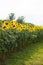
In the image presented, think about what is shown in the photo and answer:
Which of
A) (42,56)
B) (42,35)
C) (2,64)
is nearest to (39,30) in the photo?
(42,35)

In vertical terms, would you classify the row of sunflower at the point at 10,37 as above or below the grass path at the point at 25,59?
above

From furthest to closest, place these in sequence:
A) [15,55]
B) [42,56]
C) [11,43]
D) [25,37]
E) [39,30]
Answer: [39,30] < [25,37] < [42,56] < [15,55] < [11,43]

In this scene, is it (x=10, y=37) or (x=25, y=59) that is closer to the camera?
(x=10, y=37)

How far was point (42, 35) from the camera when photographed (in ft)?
48.1

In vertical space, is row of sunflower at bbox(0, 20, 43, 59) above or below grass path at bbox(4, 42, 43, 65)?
above

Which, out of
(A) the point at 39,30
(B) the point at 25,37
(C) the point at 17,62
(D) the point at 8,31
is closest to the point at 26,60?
(C) the point at 17,62

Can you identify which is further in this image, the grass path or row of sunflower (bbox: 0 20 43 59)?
the grass path

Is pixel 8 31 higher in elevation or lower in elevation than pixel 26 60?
higher

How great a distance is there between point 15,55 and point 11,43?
0.93 meters

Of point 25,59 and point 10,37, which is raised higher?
point 10,37

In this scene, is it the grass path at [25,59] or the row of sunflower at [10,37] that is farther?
the grass path at [25,59]

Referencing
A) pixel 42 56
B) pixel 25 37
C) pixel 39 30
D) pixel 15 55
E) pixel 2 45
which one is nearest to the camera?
pixel 2 45

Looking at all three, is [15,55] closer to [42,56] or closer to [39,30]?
[42,56]

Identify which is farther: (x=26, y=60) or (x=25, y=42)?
(x=25, y=42)
